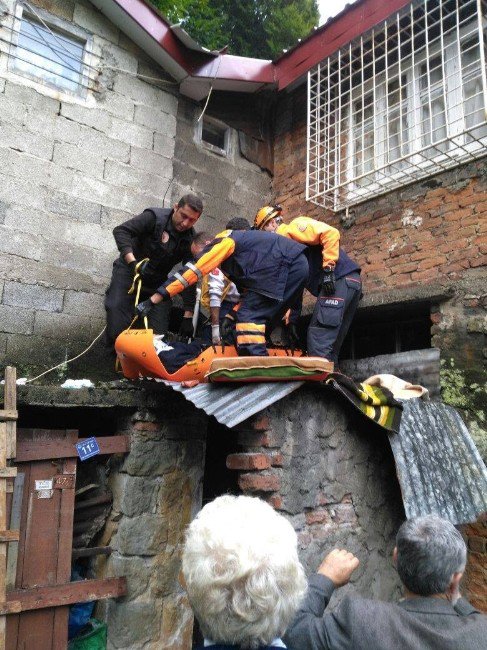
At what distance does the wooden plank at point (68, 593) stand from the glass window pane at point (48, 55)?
4.61 meters

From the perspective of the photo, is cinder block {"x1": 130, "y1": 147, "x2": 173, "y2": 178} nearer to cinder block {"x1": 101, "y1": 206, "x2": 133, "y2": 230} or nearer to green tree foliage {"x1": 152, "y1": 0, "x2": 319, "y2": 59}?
cinder block {"x1": 101, "y1": 206, "x2": 133, "y2": 230}

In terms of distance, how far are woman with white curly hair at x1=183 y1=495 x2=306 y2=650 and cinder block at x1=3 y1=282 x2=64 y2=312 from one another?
3511 millimetres

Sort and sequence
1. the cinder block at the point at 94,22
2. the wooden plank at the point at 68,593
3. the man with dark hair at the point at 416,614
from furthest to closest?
1. the cinder block at the point at 94,22
2. the wooden plank at the point at 68,593
3. the man with dark hair at the point at 416,614

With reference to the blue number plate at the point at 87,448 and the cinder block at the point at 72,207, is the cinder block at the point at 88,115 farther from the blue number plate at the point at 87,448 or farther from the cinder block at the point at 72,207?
the blue number plate at the point at 87,448

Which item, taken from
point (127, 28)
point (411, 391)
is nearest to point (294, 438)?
point (411, 391)

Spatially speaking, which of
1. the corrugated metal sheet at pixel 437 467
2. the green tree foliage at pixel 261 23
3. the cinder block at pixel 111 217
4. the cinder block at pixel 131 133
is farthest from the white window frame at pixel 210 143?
the green tree foliage at pixel 261 23

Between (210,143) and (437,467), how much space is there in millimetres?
4789

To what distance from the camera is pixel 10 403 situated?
3342 millimetres

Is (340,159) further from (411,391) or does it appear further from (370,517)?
(370,517)

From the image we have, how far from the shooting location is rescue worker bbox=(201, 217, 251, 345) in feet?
13.9

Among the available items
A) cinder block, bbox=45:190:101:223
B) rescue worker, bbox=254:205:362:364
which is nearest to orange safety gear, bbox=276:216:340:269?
rescue worker, bbox=254:205:362:364

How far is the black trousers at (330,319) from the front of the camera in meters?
4.30

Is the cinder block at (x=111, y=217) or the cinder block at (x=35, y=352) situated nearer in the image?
the cinder block at (x=35, y=352)

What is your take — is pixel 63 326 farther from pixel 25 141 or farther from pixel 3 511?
pixel 3 511
